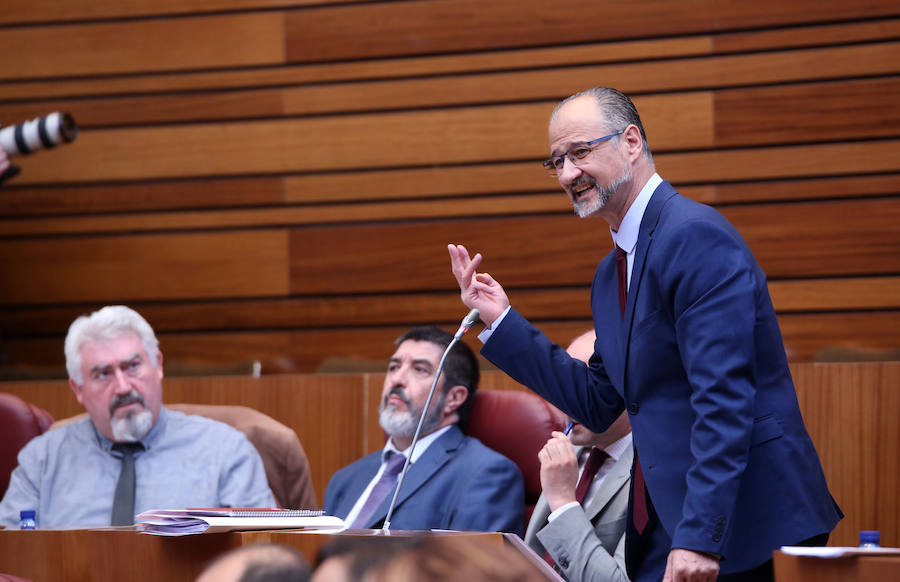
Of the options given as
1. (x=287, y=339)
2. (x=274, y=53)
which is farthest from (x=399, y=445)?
(x=274, y=53)

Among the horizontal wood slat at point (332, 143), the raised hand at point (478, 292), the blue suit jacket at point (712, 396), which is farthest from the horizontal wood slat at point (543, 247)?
the blue suit jacket at point (712, 396)

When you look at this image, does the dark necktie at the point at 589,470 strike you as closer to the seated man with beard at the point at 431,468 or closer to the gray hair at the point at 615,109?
the seated man with beard at the point at 431,468

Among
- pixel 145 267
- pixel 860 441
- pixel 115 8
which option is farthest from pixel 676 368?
pixel 115 8

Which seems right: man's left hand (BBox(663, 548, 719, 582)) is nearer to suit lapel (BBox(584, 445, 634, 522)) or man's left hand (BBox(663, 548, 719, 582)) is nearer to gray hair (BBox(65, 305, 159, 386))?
suit lapel (BBox(584, 445, 634, 522))

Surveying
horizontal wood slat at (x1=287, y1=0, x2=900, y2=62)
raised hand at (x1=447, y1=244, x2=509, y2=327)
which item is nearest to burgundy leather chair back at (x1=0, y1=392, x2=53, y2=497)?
raised hand at (x1=447, y1=244, x2=509, y2=327)

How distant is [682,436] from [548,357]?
13.9 inches

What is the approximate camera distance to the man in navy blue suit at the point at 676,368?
159 cm

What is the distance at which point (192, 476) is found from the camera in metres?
2.76

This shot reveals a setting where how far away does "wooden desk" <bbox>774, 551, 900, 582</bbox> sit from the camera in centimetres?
128

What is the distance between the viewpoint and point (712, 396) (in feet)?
5.24

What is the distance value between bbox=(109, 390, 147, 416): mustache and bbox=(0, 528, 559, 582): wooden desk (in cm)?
99

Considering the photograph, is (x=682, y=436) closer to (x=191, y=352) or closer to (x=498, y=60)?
(x=498, y=60)

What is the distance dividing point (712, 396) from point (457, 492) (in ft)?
3.79

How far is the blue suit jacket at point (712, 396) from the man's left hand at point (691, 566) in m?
0.02
